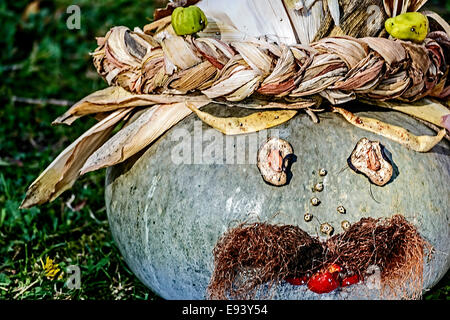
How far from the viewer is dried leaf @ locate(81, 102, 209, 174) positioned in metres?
1.96

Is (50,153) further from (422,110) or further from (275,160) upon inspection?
(422,110)

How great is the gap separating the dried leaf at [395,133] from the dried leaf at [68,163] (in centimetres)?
74

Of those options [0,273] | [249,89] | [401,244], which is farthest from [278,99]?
[0,273]

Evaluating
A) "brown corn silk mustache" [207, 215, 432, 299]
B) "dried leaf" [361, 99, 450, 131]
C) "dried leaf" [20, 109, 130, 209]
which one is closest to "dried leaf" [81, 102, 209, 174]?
"dried leaf" [20, 109, 130, 209]

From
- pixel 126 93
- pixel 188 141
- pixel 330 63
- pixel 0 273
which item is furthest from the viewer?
pixel 0 273

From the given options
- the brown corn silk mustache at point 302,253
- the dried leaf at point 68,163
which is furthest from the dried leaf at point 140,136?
the brown corn silk mustache at point 302,253

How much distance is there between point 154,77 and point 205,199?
0.41 metres

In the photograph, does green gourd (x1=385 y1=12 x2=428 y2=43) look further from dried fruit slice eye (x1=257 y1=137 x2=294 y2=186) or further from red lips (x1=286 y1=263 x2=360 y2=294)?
red lips (x1=286 y1=263 x2=360 y2=294)

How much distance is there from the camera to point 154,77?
196 cm

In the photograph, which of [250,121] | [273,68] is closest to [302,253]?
[250,121]

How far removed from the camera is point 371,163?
181 cm

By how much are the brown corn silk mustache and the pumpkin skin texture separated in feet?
0.10

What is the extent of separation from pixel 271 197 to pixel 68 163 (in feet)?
2.51
